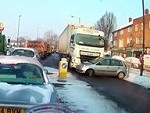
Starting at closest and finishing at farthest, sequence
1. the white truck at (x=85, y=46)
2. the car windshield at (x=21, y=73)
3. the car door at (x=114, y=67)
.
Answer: the car windshield at (x=21, y=73) < the car door at (x=114, y=67) < the white truck at (x=85, y=46)

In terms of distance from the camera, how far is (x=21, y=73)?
771 cm

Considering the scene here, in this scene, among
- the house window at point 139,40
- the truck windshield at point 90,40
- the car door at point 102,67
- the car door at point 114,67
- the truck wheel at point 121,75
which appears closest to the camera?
the car door at point 102,67

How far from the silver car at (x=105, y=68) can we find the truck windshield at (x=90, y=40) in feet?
10.4

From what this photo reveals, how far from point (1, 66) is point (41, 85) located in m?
1.03

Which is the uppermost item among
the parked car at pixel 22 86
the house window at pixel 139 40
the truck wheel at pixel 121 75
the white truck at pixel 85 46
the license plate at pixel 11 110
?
the house window at pixel 139 40

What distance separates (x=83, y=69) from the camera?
2784cm

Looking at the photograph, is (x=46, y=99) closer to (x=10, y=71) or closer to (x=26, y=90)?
(x=26, y=90)

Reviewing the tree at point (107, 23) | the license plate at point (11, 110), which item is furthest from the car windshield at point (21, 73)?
the tree at point (107, 23)

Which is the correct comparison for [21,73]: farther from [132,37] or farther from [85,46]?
[132,37]

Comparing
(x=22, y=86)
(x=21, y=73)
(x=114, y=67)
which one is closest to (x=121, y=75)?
(x=114, y=67)

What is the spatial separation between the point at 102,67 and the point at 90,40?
415cm

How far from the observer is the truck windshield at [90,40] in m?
31.1

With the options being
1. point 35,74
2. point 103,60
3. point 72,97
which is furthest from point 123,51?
point 35,74

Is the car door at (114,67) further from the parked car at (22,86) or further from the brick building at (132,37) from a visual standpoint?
the brick building at (132,37)
